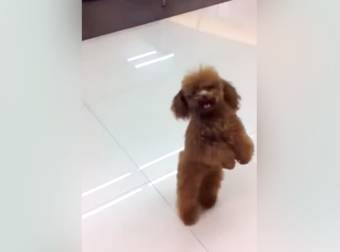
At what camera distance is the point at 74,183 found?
0.81m

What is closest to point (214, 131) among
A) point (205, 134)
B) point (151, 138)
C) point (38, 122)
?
point (205, 134)

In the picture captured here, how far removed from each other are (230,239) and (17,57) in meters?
0.89

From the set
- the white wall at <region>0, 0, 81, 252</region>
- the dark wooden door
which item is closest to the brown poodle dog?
the white wall at <region>0, 0, 81, 252</region>

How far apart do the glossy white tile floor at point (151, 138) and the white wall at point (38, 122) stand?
0.62 meters

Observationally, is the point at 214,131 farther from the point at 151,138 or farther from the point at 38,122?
the point at 38,122

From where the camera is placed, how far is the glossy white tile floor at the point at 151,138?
1388 mm

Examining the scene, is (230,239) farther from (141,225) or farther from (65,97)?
(65,97)

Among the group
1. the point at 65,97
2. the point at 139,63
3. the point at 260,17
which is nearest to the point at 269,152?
the point at 260,17

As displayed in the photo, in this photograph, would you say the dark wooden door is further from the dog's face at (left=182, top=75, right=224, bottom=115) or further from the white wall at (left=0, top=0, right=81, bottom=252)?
the white wall at (left=0, top=0, right=81, bottom=252)

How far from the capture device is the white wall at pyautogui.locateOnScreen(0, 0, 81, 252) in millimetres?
599

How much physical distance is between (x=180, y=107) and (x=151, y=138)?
0.40m

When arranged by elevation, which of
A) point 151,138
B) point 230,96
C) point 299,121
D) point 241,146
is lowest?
point 151,138

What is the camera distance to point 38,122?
2.20 ft

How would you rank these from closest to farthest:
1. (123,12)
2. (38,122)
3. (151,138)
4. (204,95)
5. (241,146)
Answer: (38,122)
(204,95)
(241,146)
(151,138)
(123,12)
